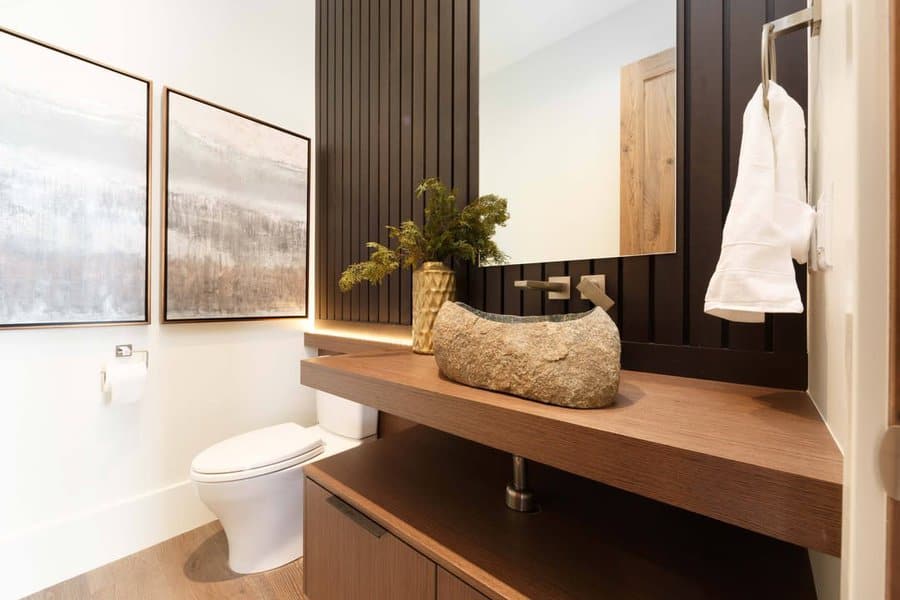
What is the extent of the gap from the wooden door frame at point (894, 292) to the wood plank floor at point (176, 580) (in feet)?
5.42

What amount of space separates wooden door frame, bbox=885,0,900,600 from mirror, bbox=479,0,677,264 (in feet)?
2.33

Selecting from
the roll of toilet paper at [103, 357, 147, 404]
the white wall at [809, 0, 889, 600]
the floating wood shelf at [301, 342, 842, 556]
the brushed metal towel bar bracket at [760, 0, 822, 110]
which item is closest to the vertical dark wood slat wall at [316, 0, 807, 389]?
the floating wood shelf at [301, 342, 842, 556]

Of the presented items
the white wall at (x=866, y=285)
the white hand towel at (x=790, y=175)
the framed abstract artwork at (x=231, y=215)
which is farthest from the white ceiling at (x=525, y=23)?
the framed abstract artwork at (x=231, y=215)

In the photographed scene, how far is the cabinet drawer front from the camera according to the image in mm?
825

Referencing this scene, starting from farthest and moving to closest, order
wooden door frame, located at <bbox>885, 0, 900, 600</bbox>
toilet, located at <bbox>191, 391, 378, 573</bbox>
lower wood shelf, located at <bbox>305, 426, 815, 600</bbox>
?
toilet, located at <bbox>191, 391, 378, 573</bbox> → lower wood shelf, located at <bbox>305, 426, 815, 600</bbox> → wooden door frame, located at <bbox>885, 0, 900, 600</bbox>

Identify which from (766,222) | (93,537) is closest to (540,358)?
(766,222)

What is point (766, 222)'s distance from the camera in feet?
1.88

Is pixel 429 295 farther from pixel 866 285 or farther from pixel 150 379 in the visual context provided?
pixel 150 379


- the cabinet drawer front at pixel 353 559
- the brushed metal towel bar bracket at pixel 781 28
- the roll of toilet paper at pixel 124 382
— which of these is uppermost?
the brushed metal towel bar bracket at pixel 781 28

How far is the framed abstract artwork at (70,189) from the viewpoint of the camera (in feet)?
4.33

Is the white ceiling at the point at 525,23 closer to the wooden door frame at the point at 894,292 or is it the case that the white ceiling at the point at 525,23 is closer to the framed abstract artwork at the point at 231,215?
the wooden door frame at the point at 894,292

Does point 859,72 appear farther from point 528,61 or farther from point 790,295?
point 528,61

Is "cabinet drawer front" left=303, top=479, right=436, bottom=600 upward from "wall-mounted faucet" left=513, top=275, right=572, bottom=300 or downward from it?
downward

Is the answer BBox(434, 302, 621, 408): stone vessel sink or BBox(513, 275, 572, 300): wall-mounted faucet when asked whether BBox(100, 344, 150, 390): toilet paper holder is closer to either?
BBox(434, 302, 621, 408): stone vessel sink
